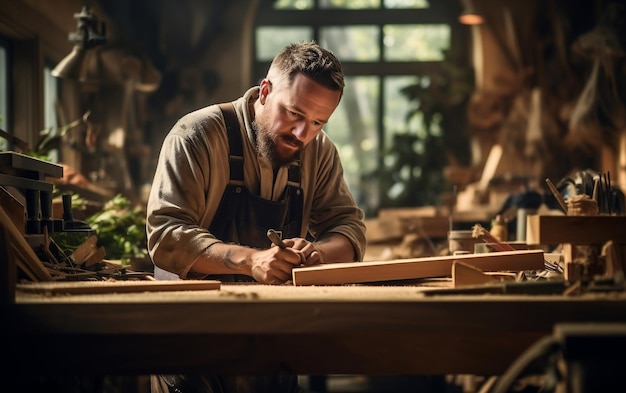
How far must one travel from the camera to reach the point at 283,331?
1.92 metres

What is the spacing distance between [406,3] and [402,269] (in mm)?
11879

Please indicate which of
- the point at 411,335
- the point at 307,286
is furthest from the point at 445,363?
the point at 307,286

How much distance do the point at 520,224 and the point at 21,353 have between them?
3.62 m

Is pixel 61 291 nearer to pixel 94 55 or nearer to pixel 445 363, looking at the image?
pixel 445 363

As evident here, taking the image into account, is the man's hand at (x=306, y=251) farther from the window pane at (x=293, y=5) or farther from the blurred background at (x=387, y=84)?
the window pane at (x=293, y=5)

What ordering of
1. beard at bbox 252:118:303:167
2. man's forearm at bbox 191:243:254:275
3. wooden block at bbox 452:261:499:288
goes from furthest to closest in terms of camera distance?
1. beard at bbox 252:118:303:167
2. man's forearm at bbox 191:243:254:275
3. wooden block at bbox 452:261:499:288

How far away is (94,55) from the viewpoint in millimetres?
6816

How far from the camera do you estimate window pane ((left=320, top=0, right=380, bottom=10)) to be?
14.0 metres

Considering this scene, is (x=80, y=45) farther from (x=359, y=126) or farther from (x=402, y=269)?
(x=359, y=126)

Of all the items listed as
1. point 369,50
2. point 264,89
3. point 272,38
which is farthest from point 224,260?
point 272,38

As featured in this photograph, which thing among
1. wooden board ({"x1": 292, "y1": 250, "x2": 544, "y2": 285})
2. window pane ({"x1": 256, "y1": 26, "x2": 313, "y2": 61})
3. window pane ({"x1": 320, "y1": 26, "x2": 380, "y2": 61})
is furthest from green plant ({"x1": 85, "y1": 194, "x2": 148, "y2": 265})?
window pane ({"x1": 320, "y1": 26, "x2": 380, "y2": 61})

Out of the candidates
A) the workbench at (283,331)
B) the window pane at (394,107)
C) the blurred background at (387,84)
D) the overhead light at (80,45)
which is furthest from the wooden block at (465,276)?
the window pane at (394,107)

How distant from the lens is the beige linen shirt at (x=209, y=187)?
3.16m

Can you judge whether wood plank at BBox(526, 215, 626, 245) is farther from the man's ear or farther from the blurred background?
the blurred background
